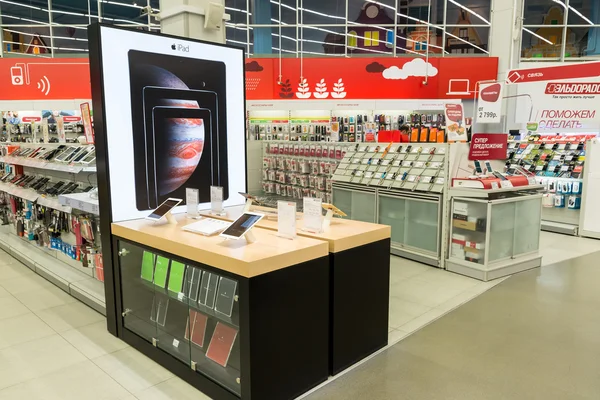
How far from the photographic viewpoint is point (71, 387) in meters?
2.81

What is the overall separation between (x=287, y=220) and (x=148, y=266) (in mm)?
1050

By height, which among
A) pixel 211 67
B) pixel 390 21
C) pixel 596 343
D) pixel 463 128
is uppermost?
pixel 390 21

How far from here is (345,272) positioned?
9.37 ft

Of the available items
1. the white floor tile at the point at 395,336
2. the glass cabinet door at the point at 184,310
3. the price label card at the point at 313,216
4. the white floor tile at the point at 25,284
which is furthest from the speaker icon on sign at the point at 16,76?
the white floor tile at the point at 395,336

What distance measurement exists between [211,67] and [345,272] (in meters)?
2.05

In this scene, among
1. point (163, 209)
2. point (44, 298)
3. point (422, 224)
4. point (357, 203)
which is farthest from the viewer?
point (357, 203)

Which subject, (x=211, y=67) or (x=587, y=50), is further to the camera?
(x=587, y=50)

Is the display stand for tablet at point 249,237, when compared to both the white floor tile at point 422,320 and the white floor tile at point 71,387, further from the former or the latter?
the white floor tile at point 422,320

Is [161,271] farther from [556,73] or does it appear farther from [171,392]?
[556,73]

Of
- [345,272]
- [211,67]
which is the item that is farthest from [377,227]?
[211,67]

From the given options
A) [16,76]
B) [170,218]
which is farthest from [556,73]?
[16,76]

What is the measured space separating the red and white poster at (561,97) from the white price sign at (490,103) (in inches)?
58.1

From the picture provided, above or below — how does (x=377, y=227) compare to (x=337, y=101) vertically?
below

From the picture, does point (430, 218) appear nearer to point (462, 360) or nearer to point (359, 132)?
point (462, 360)
